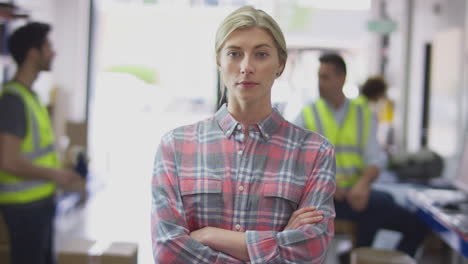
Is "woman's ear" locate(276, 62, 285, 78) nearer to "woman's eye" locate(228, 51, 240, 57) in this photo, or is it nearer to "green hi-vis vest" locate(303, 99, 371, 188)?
"woman's eye" locate(228, 51, 240, 57)

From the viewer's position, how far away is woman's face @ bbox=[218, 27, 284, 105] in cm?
100

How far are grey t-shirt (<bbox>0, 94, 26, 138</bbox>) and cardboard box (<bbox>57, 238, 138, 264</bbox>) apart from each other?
41 centimetres

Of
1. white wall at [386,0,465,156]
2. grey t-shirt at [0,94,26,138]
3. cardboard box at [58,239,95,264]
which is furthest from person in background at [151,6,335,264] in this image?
white wall at [386,0,465,156]

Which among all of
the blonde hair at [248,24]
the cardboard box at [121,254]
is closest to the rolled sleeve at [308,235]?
the blonde hair at [248,24]

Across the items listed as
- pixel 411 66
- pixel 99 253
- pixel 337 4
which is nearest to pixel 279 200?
pixel 99 253

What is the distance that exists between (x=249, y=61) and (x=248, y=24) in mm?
69

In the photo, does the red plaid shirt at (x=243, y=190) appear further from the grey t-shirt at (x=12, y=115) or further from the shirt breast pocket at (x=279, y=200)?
the grey t-shirt at (x=12, y=115)

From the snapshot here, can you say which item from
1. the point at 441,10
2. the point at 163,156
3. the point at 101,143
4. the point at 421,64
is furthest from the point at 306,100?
the point at 421,64

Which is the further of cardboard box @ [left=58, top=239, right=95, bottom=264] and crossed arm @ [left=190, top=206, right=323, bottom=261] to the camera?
cardboard box @ [left=58, top=239, right=95, bottom=264]

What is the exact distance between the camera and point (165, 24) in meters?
1.91

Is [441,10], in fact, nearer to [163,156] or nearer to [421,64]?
[421,64]

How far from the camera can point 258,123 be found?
1.09 metres

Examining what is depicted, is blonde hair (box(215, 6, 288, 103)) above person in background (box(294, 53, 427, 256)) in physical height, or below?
above

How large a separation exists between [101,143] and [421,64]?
4.48m
